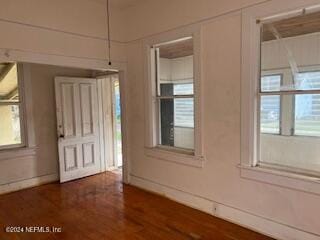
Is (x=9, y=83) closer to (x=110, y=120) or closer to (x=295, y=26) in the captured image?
(x=110, y=120)

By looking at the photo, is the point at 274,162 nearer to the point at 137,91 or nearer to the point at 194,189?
the point at 194,189

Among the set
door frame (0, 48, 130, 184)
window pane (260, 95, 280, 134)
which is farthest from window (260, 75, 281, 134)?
door frame (0, 48, 130, 184)

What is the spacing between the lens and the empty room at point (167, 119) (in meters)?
2.52

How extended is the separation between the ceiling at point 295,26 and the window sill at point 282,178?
142cm

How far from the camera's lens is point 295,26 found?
98.1 inches

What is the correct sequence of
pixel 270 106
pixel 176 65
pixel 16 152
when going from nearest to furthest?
pixel 270 106 → pixel 176 65 → pixel 16 152

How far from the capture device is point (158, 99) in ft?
12.6

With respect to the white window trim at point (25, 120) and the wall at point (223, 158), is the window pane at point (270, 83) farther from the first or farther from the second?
the white window trim at point (25, 120)

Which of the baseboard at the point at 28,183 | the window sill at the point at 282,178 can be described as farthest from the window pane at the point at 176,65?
the baseboard at the point at 28,183

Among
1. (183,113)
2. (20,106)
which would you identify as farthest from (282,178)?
(20,106)

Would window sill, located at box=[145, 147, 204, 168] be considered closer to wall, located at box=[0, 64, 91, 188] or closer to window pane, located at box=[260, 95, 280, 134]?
window pane, located at box=[260, 95, 280, 134]

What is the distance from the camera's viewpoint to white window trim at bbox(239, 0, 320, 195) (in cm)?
242

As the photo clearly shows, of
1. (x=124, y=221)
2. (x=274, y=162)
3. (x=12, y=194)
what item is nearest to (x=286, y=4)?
(x=274, y=162)

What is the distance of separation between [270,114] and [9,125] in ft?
13.5
